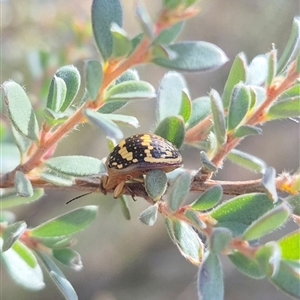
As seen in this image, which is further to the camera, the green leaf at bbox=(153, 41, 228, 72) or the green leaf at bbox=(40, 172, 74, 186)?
the green leaf at bbox=(40, 172, 74, 186)

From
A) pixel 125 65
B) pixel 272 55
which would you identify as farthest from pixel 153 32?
pixel 272 55

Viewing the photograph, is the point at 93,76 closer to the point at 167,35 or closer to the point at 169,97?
the point at 167,35

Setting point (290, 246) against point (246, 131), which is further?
point (246, 131)

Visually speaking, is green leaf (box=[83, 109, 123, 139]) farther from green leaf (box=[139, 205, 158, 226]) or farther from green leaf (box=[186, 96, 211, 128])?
green leaf (box=[186, 96, 211, 128])

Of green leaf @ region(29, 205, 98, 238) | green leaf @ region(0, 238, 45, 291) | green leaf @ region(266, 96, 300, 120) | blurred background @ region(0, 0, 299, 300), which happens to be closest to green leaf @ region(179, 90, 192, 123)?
green leaf @ region(266, 96, 300, 120)

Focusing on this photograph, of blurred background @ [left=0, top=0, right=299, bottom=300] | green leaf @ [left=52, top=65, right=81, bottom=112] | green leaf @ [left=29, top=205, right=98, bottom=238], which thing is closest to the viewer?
green leaf @ [left=52, top=65, right=81, bottom=112]

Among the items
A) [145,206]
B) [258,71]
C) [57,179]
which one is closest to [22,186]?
[57,179]

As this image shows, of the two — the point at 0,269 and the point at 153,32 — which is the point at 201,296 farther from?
the point at 0,269
